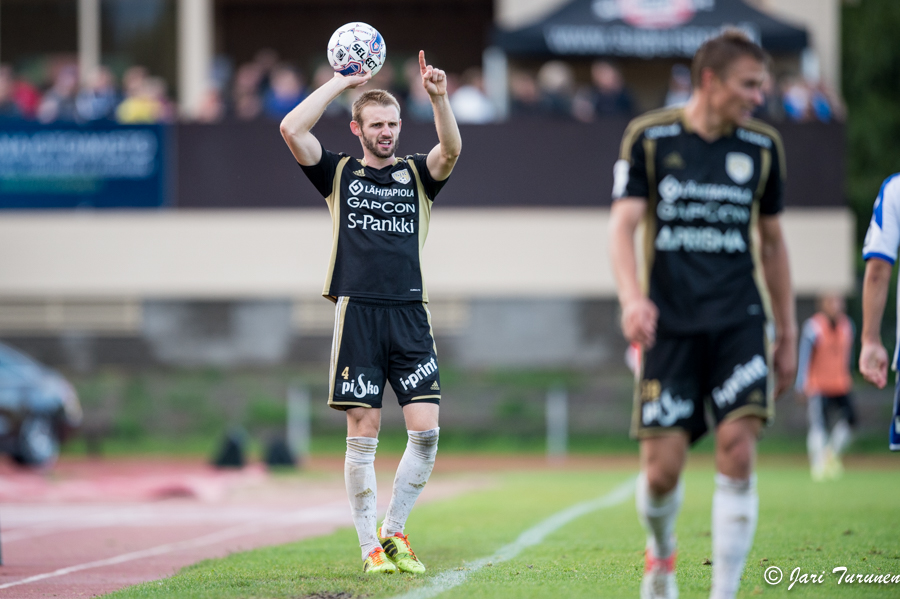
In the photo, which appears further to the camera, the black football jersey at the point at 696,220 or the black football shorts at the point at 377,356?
the black football shorts at the point at 377,356

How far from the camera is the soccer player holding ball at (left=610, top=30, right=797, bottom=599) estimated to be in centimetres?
486

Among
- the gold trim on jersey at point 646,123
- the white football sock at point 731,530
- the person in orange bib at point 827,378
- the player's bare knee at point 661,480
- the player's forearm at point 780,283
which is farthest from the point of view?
the person in orange bib at point 827,378

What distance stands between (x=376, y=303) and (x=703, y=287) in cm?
221

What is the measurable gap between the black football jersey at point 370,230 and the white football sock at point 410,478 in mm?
830

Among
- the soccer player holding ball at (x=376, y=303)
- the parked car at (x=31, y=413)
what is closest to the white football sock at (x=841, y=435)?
the parked car at (x=31, y=413)

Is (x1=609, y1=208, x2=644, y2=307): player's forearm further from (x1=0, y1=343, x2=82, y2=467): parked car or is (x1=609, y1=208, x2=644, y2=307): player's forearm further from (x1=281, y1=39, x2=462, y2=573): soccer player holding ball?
(x1=0, y1=343, x2=82, y2=467): parked car

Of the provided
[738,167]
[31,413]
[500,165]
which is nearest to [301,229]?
[500,165]

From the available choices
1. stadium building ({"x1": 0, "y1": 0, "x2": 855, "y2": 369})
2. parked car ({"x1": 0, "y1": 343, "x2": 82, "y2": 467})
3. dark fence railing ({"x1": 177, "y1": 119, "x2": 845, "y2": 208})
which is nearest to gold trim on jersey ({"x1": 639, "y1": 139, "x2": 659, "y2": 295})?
parked car ({"x1": 0, "y1": 343, "x2": 82, "y2": 467})

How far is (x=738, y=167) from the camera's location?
4988 mm

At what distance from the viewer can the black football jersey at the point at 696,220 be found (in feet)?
16.2

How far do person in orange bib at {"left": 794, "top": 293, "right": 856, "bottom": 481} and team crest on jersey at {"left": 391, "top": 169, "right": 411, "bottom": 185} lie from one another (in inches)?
451

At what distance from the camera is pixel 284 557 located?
763 cm

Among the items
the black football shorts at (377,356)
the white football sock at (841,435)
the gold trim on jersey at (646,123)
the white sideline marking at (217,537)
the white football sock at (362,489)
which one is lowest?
the white football sock at (841,435)

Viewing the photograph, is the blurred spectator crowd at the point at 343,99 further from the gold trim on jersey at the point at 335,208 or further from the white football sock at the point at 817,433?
the gold trim on jersey at the point at 335,208
